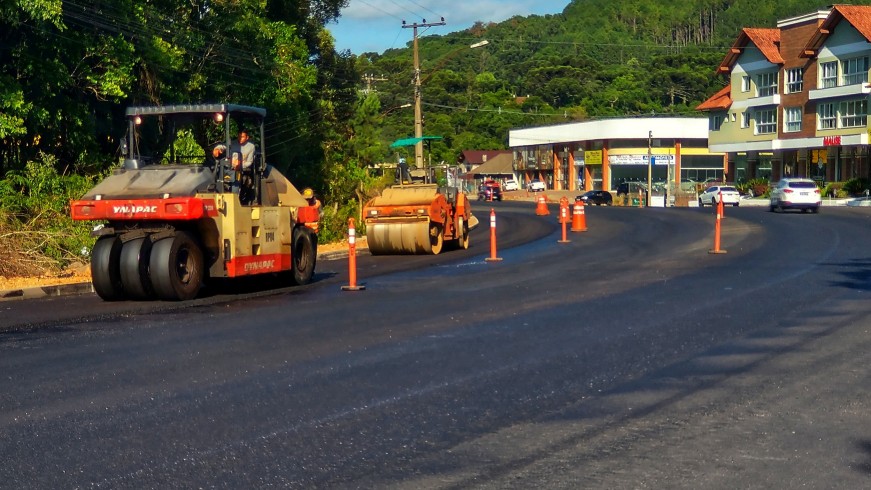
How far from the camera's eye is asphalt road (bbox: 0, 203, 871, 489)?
6.89 metres

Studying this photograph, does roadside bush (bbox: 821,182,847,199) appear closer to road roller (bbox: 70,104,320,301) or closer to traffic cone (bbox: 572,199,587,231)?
traffic cone (bbox: 572,199,587,231)

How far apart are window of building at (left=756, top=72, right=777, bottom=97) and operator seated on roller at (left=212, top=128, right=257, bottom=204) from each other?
2666 inches

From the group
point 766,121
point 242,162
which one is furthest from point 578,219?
point 766,121

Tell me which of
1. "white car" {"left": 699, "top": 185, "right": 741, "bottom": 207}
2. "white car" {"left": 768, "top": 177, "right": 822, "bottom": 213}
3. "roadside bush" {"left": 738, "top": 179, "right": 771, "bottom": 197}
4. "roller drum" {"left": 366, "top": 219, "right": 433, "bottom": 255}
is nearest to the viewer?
"roller drum" {"left": 366, "top": 219, "right": 433, "bottom": 255}

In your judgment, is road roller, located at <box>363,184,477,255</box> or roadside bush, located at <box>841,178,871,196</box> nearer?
road roller, located at <box>363,184,477,255</box>

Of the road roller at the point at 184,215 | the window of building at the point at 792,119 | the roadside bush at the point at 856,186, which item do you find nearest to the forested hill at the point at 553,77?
the window of building at the point at 792,119

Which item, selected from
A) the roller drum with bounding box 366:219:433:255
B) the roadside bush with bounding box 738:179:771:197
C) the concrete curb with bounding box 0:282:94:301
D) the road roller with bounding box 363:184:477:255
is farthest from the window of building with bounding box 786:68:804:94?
the concrete curb with bounding box 0:282:94:301

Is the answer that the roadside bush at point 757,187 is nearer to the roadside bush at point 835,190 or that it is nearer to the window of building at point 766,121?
the window of building at point 766,121

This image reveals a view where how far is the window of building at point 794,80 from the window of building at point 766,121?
2477 mm

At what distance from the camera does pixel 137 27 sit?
2627 cm

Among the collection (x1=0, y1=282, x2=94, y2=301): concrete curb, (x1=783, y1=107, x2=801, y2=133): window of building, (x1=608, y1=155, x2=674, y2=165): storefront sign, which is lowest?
(x1=0, y1=282, x2=94, y2=301): concrete curb

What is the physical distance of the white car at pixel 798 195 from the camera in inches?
1887

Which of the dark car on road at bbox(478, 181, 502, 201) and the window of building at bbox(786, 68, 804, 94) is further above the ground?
the window of building at bbox(786, 68, 804, 94)

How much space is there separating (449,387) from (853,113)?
2642 inches
